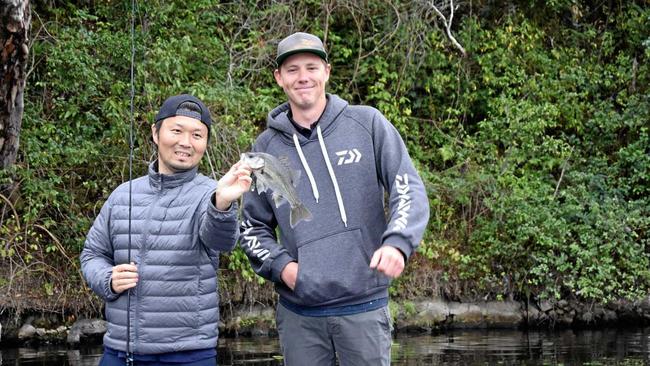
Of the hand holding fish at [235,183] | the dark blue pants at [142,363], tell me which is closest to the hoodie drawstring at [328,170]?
the hand holding fish at [235,183]

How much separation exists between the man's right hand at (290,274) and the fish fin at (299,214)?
17 cm

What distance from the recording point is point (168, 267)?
4000 millimetres

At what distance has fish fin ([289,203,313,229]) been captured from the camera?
4070 mm

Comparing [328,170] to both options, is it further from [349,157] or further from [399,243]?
[399,243]

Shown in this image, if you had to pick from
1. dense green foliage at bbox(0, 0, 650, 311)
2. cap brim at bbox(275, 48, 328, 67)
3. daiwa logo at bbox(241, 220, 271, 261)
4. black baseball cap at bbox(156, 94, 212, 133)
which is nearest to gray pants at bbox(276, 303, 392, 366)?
daiwa logo at bbox(241, 220, 271, 261)

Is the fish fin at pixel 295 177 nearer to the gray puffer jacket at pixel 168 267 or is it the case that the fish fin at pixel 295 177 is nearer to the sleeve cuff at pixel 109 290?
the gray puffer jacket at pixel 168 267

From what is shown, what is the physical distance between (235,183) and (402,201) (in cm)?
71

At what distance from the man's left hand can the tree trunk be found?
16.4 ft

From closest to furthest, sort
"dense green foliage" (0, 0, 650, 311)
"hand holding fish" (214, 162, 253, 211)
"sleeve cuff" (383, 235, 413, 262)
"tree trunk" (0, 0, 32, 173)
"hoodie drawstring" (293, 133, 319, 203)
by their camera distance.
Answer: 1. "hand holding fish" (214, 162, 253, 211)
2. "sleeve cuff" (383, 235, 413, 262)
3. "hoodie drawstring" (293, 133, 319, 203)
4. "tree trunk" (0, 0, 32, 173)
5. "dense green foliage" (0, 0, 650, 311)

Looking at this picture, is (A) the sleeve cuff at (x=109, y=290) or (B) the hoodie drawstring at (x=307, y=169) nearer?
(A) the sleeve cuff at (x=109, y=290)

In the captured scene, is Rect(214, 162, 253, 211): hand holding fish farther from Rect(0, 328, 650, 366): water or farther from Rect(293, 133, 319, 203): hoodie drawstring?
Rect(0, 328, 650, 366): water

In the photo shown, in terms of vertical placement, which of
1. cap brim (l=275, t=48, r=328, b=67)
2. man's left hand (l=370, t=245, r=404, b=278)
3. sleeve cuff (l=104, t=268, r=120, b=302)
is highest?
cap brim (l=275, t=48, r=328, b=67)

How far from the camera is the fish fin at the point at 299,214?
4.07 metres

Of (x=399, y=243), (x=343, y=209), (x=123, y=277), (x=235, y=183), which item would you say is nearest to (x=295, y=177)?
(x=343, y=209)
